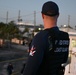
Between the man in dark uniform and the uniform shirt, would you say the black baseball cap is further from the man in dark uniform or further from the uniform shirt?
the uniform shirt

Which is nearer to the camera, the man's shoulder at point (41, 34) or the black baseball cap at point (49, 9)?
the man's shoulder at point (41, 34)

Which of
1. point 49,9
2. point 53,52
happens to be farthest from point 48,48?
point 49,9

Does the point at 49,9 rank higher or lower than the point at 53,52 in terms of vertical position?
higher

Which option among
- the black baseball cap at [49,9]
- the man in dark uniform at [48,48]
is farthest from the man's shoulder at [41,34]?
the black baseball cap at [49,9]

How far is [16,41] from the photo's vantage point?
76.6m

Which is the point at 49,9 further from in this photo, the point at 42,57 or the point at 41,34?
the point at 42,57

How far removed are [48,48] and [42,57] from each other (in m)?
0.09

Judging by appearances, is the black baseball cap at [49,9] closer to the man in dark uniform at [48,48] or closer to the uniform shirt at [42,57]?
the man in dark uniform at [48,48]

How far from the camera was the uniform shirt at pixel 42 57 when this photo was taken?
2.12 m

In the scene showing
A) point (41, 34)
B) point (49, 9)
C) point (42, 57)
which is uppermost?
point (49, 9)

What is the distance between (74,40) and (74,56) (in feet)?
42.5

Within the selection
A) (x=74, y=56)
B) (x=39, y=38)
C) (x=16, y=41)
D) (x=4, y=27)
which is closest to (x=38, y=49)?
(x=39, y=38)

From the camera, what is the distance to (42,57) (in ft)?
7.02

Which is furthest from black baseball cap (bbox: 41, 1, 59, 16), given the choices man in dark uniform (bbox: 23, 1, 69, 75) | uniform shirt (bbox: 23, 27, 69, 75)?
uniform shirt (bbox: 23, 27, 69, 75)
